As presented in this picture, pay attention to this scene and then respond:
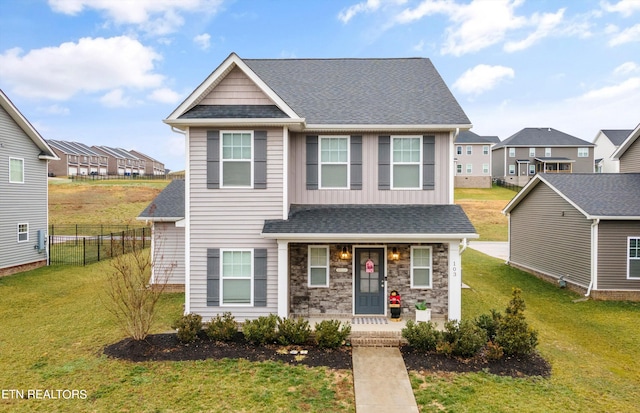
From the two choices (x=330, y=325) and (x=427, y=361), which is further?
(x=330, y=325)

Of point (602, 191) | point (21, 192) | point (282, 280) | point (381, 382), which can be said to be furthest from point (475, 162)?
point (21, 192)

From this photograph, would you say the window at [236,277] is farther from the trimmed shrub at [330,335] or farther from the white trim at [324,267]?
the trimmed shrub at [330,335]

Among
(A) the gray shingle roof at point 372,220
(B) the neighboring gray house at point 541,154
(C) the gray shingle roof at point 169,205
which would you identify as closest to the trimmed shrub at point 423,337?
(A) the gray shingle roof at point 372,220

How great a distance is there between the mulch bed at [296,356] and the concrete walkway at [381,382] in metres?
0.26

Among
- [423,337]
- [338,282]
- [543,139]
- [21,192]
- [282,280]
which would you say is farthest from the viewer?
[543,139]

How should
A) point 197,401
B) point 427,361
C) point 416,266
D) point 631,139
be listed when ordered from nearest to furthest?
point 197,401 → point 427,361 → point 416,266 → point 631,139

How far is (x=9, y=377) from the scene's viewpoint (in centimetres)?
741

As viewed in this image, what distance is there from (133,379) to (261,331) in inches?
115

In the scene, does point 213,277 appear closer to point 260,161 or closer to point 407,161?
point 260,161

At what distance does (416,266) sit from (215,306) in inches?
237

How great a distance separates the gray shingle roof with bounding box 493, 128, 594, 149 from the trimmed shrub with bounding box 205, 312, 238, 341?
182 ft

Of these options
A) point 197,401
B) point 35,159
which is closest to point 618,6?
point 197,401

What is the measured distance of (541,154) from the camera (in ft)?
173

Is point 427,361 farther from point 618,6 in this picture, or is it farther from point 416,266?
point 618,6
